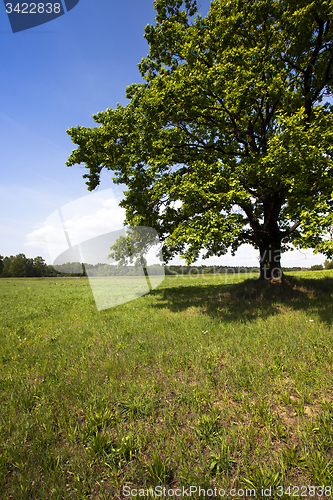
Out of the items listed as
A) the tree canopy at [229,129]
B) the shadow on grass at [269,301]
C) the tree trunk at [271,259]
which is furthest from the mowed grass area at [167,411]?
the tree trunk at [271,259]

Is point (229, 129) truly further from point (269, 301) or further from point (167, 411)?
point (167, 411)

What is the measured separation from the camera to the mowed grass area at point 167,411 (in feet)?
9.51

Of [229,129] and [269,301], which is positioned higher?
[229,129]

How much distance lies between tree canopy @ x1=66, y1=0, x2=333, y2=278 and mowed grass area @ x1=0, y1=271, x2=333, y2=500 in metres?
5.51

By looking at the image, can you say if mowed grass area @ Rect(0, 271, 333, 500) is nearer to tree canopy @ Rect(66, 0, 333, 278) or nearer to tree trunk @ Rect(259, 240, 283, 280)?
tree canopy @ Rect(66, 0, 333, 278)

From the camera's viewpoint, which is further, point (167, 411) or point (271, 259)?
point (271, 259)

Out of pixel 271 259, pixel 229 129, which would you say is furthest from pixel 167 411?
pixel 229 129

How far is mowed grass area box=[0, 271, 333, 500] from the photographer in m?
2.90

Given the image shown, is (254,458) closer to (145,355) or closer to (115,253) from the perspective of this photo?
(145,355)

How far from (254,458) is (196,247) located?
8.21 metres

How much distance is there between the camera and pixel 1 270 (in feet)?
417

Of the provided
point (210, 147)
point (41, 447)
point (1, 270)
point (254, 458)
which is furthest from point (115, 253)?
point (1, 270)

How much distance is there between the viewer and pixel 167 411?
4.00m

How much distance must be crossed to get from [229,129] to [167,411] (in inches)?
666
